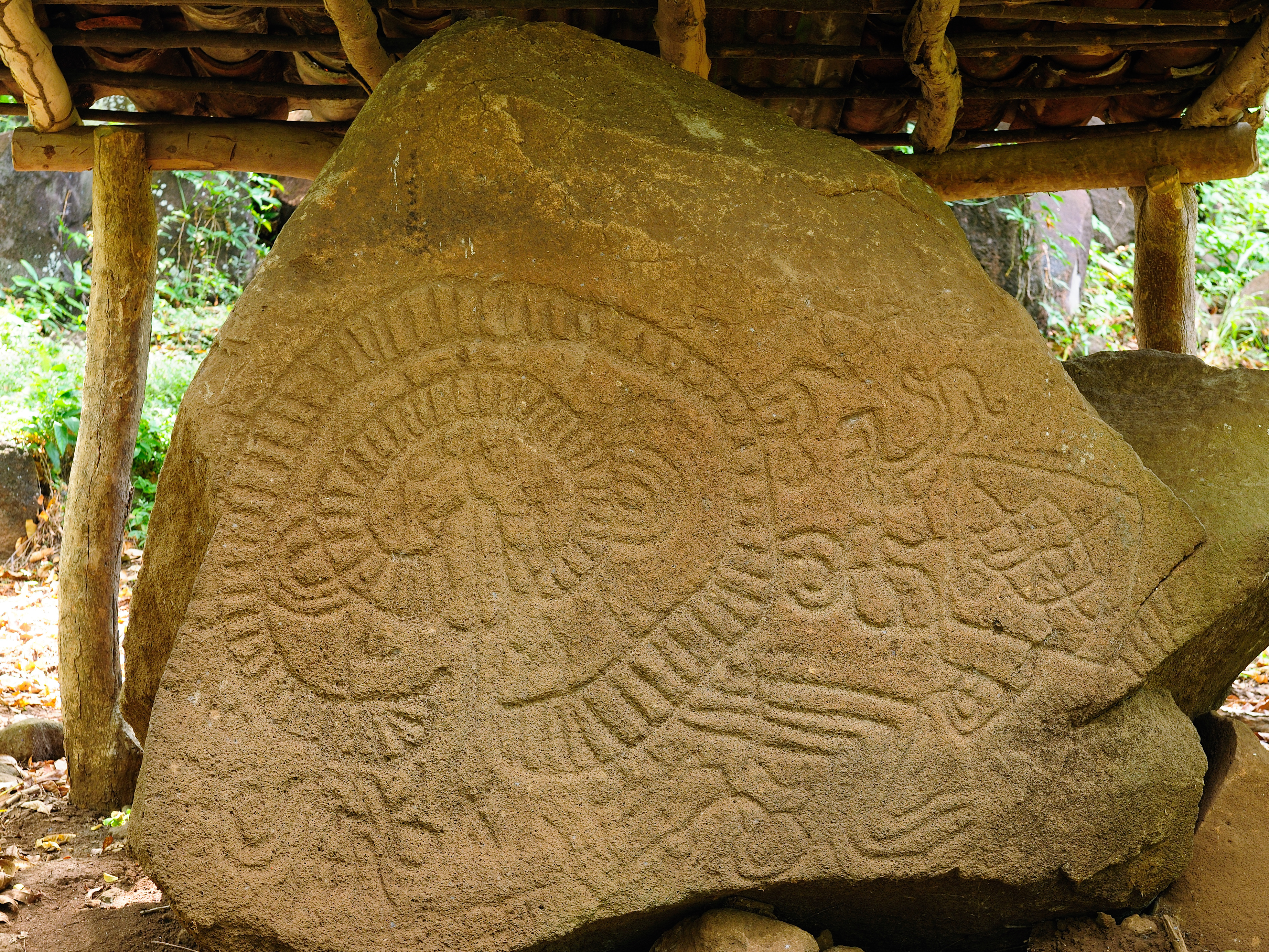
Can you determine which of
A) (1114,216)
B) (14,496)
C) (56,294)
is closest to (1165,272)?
(14,496)

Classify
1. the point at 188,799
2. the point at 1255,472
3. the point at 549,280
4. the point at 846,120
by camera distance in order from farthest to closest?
the point at 846,120
the point at 1255,472
the point at 549,280
the point at 188,799

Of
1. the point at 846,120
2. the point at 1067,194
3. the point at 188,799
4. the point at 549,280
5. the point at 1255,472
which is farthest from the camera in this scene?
the point at 1067,194

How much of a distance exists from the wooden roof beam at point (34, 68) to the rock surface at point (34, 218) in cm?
506

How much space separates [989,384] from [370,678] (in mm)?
1359

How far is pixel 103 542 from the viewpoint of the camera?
9.91ft

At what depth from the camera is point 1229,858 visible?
2.33m

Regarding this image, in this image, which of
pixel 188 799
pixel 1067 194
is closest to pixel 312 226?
pixel 188 799

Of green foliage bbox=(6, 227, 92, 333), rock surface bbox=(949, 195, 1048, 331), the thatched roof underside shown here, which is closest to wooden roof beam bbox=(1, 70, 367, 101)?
the thatched roof underside

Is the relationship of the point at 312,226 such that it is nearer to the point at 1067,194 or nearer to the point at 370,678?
the point at 370,678

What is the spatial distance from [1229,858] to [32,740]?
345cm

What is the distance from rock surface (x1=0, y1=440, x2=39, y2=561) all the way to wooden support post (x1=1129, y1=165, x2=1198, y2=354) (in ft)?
16.3

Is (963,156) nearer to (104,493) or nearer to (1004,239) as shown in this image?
(104,493)

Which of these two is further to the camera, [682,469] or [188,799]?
[682,469]

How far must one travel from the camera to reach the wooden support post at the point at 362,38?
2502 mm
